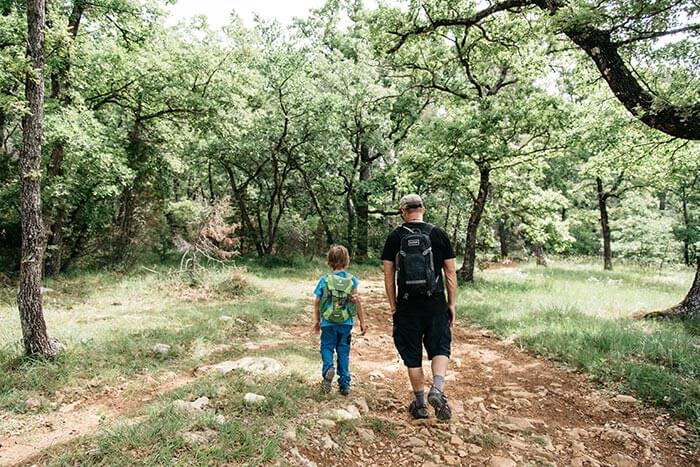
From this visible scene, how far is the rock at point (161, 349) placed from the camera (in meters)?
5.97

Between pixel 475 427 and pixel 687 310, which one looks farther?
pixel 687 310

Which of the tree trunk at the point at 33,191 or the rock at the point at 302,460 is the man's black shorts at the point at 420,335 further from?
the tree trunk at the point at 33,191

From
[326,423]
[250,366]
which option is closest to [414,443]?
[326,423]

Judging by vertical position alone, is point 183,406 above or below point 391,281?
below

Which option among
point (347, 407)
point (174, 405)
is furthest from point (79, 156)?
point (347, 407)

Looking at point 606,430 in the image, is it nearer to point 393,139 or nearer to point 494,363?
point 494,363

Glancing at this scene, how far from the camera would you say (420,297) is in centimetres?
390

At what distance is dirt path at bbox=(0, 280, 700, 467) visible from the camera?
11.1 feet

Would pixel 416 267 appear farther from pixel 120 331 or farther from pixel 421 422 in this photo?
pixel 120 331

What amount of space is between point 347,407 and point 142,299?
726 centimetres

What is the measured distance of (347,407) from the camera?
13.5ft

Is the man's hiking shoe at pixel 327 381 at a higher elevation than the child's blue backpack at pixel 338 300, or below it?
below

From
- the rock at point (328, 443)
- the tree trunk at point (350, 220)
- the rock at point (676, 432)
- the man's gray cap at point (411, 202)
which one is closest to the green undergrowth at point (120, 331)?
the rock at point (328, 443)

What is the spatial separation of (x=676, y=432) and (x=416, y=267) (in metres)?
3.01
